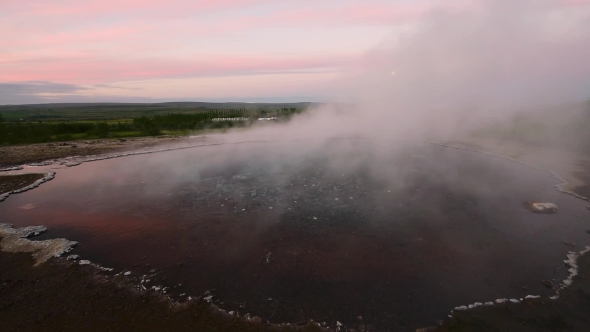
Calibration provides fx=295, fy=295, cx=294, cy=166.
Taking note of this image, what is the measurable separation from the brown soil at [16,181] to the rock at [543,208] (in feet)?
57.6

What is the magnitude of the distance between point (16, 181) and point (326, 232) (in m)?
13.3

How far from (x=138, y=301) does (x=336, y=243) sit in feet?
13.1

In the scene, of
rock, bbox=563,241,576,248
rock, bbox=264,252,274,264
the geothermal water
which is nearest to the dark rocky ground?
the geothermal water

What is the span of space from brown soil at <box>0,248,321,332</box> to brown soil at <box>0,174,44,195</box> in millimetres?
7457

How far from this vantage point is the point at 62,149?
63.1ft

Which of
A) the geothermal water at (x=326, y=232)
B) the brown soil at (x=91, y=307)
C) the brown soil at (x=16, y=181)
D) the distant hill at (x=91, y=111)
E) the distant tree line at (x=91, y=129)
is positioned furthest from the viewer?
the distant hill at (x=91, y=111)

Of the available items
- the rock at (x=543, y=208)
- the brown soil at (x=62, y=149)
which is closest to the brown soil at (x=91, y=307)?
the rock at (x=543, y=208)

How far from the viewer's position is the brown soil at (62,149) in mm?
16786

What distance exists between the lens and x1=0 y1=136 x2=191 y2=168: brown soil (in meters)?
16.8

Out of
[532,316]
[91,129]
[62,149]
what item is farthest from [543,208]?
[91,129]

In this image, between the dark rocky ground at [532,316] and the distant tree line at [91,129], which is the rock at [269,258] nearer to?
the dark rocky ground at [532,316]

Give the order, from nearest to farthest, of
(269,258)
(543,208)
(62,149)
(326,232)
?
(269,258) → (326,232) → (543,208) → (62,149)

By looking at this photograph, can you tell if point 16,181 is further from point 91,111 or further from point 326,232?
point 91,111

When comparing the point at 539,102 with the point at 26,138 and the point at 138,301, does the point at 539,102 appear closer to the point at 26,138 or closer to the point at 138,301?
the point at 138,301
